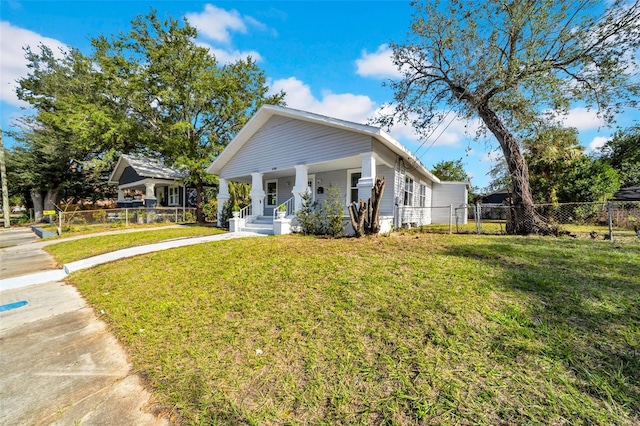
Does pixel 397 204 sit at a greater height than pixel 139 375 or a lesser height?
greater

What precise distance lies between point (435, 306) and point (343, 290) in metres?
1.24

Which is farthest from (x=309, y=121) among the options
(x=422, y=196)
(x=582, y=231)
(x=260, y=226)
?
(x=582, y=231)

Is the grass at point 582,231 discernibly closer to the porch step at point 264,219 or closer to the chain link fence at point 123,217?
the porch step at point 264,219

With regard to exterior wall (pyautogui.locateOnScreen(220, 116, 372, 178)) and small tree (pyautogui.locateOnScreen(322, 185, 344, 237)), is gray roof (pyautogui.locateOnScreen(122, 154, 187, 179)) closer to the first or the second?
exterior wall (pyautogui.locateOnScreen(220, 116, 372, 178))

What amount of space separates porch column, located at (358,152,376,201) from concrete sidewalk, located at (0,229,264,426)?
698 cm

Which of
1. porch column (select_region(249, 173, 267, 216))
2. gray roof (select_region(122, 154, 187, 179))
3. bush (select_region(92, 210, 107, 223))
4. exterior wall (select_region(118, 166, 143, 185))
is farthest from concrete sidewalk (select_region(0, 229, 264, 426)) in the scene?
exterior wall (select_region(118, 166, 143, 185))

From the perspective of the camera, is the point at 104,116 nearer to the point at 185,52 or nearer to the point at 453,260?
the point at 185,52

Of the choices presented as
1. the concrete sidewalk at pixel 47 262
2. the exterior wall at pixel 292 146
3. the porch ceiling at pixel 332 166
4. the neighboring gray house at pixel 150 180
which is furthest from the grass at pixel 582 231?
the neighboring gray house at pixel 150 180

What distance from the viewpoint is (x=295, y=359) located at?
243 cm

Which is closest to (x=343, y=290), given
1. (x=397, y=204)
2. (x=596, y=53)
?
(x=397, y=204)

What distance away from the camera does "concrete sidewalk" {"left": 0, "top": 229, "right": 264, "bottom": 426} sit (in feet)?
6.40

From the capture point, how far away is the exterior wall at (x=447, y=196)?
18812 millimetres

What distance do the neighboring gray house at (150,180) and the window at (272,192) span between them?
8756mm

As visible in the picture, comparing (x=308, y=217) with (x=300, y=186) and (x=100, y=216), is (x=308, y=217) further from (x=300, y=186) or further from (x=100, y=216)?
(x=100, y=216)
